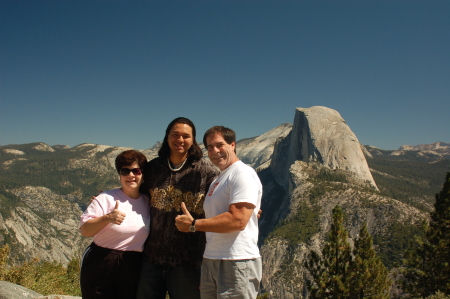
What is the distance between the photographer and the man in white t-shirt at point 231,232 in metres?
3.38

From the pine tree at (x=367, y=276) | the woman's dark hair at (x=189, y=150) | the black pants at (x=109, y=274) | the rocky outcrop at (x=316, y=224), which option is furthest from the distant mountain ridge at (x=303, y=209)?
the woman's dark hair at (x=189, y=150)

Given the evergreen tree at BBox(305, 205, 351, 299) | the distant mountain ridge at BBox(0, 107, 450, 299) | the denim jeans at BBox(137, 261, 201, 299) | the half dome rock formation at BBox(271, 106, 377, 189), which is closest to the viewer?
the denim jeans at BBox(137, 261, 201, 299)

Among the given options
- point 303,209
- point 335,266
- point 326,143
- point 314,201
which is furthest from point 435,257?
point 326,143

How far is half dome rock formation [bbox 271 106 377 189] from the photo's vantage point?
136 m

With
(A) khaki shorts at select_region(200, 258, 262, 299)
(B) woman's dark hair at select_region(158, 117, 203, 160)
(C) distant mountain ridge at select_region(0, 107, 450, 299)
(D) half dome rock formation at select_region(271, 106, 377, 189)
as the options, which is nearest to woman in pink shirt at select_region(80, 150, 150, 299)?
(B) woman's dark hair at select_region(158, 117, 203, 160)

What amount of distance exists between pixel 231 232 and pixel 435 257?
29.9m

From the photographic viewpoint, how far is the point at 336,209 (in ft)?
76.7

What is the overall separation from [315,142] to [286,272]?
8004cm

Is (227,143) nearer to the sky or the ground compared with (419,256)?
nearer to the sky

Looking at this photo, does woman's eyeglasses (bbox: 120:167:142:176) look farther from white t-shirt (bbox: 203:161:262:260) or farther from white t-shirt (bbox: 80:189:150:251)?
white t-shirt (bbox: 203:161:262:260)

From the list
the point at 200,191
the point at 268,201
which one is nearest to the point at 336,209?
the point at 200,191

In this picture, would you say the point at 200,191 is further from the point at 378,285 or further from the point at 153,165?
the point at 378,285

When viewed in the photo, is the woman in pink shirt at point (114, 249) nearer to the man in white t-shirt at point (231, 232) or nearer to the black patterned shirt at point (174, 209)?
the black patterned shirt at point (174, 209)

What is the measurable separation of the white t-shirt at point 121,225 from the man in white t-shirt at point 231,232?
3.34 feet
